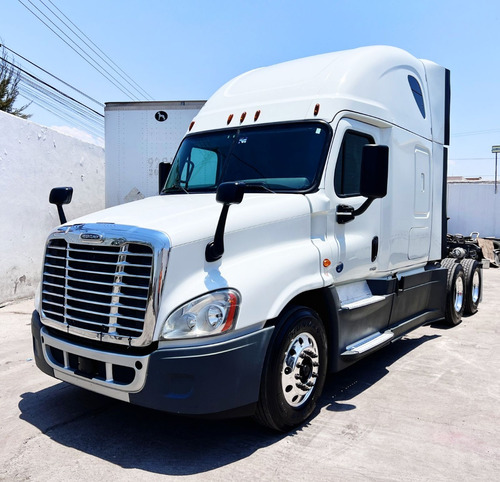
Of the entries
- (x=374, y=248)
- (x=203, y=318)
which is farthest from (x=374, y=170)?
(x=203, y=318)

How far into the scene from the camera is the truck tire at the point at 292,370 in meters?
3.81

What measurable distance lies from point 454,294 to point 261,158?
475cm

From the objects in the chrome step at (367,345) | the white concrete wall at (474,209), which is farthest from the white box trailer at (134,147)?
the white concrete wall at (474,209)

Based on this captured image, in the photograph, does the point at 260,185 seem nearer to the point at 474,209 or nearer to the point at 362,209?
the point at 362,209

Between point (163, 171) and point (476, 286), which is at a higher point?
point (163, 171)

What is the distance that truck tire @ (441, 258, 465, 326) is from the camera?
797 cm

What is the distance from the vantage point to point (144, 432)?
4113 mm

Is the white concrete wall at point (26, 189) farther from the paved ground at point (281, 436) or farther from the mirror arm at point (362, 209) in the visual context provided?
the mirror arm at point (362, 209)

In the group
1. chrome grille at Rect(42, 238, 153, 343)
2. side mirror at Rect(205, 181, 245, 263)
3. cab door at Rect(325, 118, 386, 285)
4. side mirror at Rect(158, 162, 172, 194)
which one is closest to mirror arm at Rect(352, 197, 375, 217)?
cab door at Rect(325, 118, 386, 285)

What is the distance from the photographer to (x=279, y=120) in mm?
4922

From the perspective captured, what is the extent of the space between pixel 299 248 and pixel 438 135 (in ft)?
12.7

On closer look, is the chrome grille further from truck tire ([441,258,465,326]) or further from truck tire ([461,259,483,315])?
truck tire ([461,259,483,315])

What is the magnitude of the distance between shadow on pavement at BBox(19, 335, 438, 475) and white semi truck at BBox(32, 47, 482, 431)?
0.36 metres

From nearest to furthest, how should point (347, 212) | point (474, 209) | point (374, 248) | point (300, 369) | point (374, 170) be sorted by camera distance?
point (300, 369) → point (374, 170) → point (347, 212) → point (374, 248) → point (474, 209)
